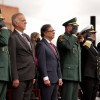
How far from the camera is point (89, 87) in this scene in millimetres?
6781

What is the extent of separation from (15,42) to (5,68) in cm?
45

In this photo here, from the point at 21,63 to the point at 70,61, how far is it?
1540mm

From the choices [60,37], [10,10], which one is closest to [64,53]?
[60,37]

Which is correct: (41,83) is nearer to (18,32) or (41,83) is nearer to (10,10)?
(18,32)

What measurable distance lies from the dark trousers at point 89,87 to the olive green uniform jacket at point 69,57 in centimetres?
54

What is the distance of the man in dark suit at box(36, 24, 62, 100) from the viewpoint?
5516 millimetres

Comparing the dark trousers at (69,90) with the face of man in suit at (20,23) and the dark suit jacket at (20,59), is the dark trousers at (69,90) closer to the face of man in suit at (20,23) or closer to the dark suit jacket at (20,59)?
the dark suit jacket at (20,59)

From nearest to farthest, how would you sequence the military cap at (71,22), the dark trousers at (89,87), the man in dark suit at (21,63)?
the man in dark suit at (21,63)
the military cap at (71,22)
the dark trousers at (89,87)

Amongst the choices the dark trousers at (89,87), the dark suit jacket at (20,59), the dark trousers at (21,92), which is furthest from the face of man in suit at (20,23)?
the dark trousers at (89,87)

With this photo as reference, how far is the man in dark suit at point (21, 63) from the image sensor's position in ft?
16.2

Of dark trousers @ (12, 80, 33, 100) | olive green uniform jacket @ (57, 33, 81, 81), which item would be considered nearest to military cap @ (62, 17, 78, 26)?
olive green uniform jacket @ (57, 33, 81, 81)

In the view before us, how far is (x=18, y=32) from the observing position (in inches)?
206

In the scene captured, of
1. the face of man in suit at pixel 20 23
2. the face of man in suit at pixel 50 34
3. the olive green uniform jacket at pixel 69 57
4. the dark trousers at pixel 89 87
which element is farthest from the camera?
the dark trousers at pixel 89 87

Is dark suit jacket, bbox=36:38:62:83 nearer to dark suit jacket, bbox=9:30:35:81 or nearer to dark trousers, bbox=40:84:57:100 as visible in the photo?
dark trousers, bbox=40:84:57:100
